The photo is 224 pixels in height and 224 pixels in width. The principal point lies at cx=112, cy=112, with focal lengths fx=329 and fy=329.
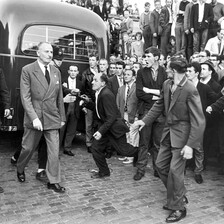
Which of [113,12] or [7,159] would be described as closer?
[7,159]

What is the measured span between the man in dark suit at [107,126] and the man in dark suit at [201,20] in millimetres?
5150

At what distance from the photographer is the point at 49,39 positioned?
21.7ft

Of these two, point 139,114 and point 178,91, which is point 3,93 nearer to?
point 139,114

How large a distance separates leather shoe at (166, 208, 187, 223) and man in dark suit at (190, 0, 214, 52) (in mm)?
6382

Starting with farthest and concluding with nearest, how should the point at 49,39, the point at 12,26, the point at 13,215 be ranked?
the point at 49,39
the point at 12,26
the point at 13,215

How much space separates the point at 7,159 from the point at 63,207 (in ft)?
8.22

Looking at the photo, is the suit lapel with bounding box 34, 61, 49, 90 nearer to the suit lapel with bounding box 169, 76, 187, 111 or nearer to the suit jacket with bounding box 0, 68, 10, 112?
the suit jacket with bounding box 0, 68, 10, 112

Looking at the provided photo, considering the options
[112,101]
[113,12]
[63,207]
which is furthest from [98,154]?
[113,12]

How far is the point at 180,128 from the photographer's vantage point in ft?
12.5

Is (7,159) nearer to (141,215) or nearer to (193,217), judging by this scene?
(141,215)

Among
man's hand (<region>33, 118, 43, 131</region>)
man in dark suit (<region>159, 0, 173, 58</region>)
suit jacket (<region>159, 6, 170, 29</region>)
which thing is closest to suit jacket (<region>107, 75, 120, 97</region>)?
man's hand (<region>33, 118, 43, 131</region>)

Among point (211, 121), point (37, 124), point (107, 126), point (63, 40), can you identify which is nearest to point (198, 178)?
point (211, 121)

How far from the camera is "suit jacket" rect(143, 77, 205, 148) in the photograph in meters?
3.65

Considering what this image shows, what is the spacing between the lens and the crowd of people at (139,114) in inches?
150
